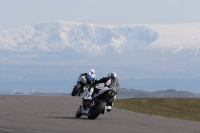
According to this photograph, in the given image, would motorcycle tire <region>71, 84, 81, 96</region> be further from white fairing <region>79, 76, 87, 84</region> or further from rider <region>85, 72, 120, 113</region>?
rider <region>85, 72, 120, 113</region>

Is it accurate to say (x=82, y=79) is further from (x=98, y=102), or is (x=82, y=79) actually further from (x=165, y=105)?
(x=98, y=102)

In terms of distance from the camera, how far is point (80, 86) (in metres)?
44.4

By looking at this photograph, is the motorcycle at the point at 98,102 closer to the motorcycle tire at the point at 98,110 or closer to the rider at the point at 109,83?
the motorcycle tire at the point at 98,110

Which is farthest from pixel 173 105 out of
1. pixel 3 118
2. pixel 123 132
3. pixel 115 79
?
pixel 123 132

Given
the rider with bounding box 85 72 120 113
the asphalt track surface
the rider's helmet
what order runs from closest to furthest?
the asphalt track surface
the rider with bounding box 85 72 120 113
the rider's helmet

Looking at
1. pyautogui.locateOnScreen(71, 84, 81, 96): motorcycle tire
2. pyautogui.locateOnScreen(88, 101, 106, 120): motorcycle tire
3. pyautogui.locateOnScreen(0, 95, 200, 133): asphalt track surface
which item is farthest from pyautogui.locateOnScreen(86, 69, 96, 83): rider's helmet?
pyautogui.locateOnScreen(88, 101, 106, 120): motorcycle tire

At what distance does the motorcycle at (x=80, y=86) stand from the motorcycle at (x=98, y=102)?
Result: 18.1m

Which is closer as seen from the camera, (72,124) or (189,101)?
(72,124)

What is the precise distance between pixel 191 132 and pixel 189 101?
1995cm

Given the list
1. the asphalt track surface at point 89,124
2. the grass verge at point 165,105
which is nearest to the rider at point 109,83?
the asphalt track surface at point 89,124

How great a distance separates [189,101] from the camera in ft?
132

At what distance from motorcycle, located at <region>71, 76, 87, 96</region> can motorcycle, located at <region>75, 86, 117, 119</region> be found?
18.1m

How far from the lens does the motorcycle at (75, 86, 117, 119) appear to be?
2405cm

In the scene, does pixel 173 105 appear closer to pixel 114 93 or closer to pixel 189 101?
pixel 189 101
